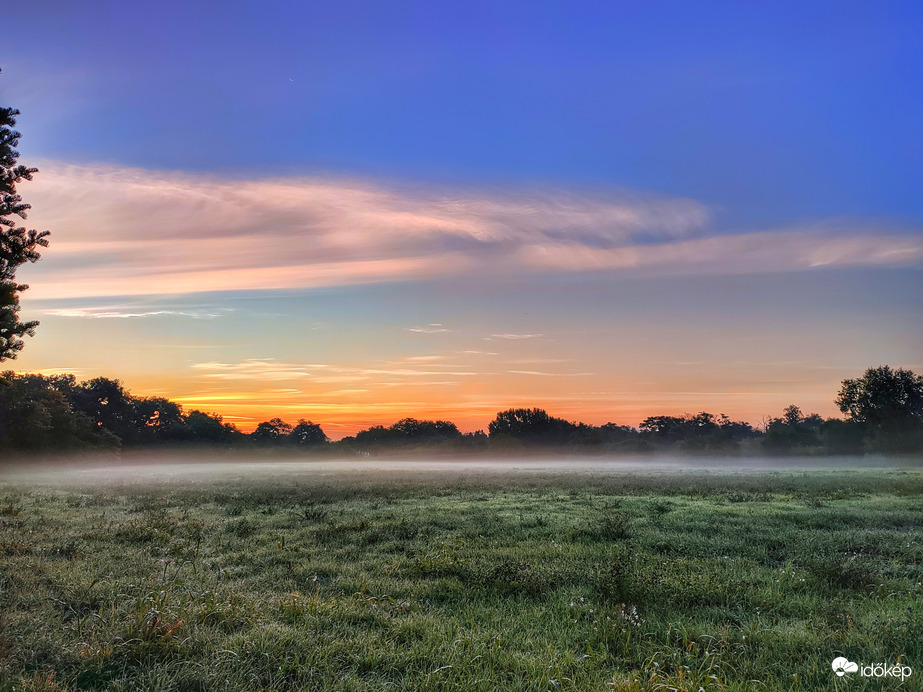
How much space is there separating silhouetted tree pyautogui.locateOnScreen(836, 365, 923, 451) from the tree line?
0.16m

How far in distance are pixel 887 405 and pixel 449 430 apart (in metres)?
96.3

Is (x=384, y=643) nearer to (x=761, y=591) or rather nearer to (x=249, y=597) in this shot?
(x=249, y=597)

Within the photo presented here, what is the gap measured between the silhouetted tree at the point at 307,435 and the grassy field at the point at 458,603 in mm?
128560

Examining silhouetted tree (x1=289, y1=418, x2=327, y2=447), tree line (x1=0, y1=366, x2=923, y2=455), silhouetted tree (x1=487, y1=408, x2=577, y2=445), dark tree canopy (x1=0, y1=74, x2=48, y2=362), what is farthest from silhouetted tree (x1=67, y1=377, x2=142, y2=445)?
dark tree canopy (x1=0, y1=74, x2=48, y2=362)

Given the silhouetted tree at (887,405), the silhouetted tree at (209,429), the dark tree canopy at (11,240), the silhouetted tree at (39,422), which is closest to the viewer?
the dark tree canopy at (11,240)

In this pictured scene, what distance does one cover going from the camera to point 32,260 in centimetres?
1592

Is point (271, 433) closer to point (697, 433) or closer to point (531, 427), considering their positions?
point (531, 427)

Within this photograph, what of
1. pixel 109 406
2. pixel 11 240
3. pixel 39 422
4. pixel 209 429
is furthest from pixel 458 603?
pixel 209 429

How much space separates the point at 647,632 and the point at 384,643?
133 inches

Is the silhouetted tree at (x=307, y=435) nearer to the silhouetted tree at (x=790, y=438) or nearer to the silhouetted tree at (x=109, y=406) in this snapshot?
the silhouetted tree at (x=109, y=406)

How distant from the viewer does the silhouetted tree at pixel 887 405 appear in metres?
95.4

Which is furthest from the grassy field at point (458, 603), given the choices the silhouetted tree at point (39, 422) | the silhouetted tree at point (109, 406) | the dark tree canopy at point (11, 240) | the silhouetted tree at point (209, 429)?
the silhouetted tree at point (209, 429)

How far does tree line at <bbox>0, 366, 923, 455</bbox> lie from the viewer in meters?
80.1

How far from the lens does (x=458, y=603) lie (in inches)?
334
